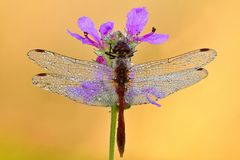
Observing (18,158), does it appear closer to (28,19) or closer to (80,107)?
(80,107)

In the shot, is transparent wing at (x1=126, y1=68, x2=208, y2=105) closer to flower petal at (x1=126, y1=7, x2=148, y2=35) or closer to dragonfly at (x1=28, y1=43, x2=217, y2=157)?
dragonfly at (x1=28, y1=43, x2=217, y2=157)

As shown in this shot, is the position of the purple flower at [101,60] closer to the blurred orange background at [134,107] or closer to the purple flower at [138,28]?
the purple flower at [138,28]

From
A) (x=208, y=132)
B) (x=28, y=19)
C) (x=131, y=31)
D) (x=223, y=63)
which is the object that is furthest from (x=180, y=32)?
(x=131, y=31)

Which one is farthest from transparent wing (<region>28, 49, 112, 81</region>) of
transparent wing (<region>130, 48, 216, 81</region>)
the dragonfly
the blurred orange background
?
the blurred orange background

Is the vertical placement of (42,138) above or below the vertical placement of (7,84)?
below

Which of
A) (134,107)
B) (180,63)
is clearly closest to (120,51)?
(180,63)
